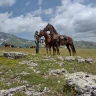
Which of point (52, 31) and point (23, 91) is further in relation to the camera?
point (52, 31)

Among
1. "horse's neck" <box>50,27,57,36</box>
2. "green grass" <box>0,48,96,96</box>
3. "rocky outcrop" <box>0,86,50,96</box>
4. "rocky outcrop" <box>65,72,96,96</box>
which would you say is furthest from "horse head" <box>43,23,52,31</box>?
"rocky outcrop" <box>65,72,96,96</box>

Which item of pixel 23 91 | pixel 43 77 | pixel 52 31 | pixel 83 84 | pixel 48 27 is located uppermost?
pixel 48 27

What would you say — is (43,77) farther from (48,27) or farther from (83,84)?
(48,27)

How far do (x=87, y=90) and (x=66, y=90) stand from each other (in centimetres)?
188

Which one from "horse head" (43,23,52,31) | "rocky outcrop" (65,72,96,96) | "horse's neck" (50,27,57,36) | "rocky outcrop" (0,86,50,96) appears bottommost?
"rocky outcrop" (0,86,50,96)

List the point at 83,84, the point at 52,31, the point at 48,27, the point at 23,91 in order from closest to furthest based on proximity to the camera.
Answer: the point at 83,84, the point at 23,91, the point at 52,31, the point at 48,27

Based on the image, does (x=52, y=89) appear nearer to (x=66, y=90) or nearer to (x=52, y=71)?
(x=66, y=90)

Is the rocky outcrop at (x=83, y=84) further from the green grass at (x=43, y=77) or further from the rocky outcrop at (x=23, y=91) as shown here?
the rocky outcrop at (x=23, y=91)

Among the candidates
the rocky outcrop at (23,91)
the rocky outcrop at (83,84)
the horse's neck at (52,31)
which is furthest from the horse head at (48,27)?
the rocky outcrop at (83,84)

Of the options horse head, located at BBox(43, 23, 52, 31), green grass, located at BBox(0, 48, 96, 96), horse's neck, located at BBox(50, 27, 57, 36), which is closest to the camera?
green grass, located at BBox(0, 48, 96, 96)


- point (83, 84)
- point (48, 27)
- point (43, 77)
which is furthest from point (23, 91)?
point (48, 27)

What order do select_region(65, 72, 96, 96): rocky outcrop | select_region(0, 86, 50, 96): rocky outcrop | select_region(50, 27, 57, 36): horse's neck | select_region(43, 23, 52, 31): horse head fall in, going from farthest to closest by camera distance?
select_region(43, 23, 52, 31): horse head < select_region(50, 27, 57, 36): horse's neck < select_region(0, 86, 50, 96): rocky outcrop < select_region(65, 72, 96, 96): rocky outcrop

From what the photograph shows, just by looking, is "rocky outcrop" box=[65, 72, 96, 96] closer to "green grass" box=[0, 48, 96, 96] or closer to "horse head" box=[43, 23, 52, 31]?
"green grass" box=[0, 48, 96, 96]

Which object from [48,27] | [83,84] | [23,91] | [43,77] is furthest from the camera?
[48,27]
